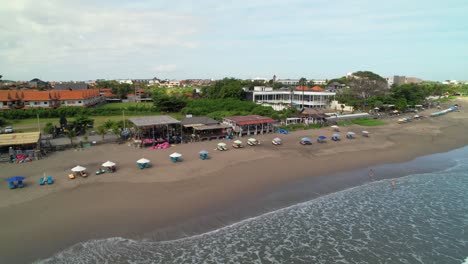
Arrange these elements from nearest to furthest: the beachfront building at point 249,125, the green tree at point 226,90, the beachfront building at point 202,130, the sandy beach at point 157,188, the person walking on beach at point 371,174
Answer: the sandy beach at point 157,188
the person walking on beach at point 371,174
the beachfront building at point 202,130
the beachfront building at point 249,125
the green tree at point 226,90

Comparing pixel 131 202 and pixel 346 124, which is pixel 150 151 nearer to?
pixel 131 202

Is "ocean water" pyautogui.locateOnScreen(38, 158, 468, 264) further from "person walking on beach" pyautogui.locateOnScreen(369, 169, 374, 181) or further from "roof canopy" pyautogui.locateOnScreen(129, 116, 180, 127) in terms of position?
"roof canopy" pyautogui.locateOnScreen(129, 116, 180, 127)

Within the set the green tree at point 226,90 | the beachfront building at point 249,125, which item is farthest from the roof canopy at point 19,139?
the green tree at point 226,90

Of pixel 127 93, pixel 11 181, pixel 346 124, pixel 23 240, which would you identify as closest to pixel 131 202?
pixel 23 240

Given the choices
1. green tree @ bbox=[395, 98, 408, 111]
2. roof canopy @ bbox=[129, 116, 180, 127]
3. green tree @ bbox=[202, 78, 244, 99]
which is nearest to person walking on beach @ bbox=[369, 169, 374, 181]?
roof canopy @ bbox=[129, 116, 180, 127]

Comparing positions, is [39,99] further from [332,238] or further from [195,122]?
[332,238]

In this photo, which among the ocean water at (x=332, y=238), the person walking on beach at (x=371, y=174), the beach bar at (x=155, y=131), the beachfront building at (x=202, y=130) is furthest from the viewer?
the beachfront building at (x=202, y=130)

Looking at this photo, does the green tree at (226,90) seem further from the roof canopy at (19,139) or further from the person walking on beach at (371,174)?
the person walking on beach at (371,174)
